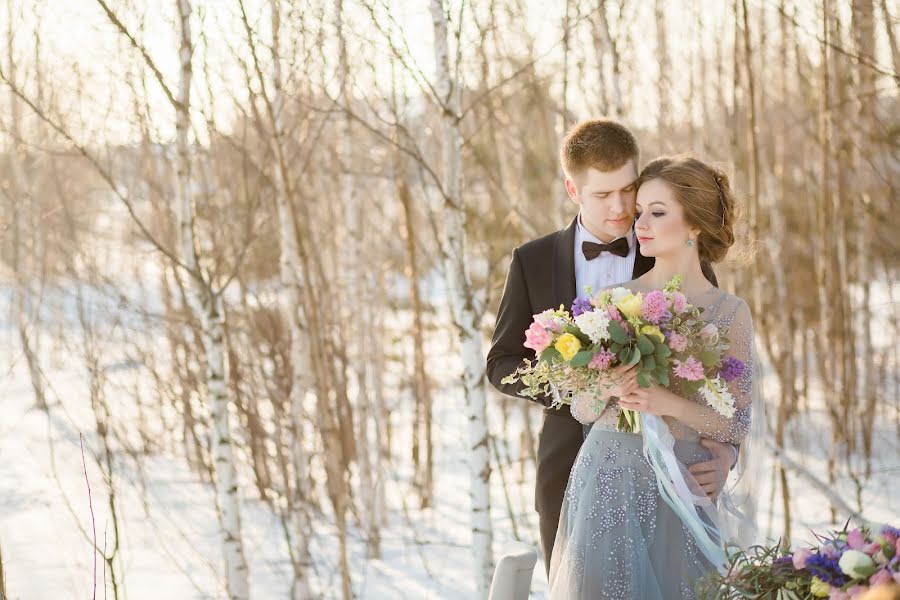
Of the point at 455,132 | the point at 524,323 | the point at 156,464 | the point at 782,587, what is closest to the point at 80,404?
the point at 156,464

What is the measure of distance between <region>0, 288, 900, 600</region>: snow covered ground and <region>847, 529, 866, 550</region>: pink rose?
3.76 metres

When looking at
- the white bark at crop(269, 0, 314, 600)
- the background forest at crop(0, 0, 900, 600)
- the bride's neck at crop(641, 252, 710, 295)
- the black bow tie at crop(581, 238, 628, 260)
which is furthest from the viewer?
Result: the white bark at crop(269, 0, 314, 600)

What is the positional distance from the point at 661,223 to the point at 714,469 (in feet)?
Answer: 2.35

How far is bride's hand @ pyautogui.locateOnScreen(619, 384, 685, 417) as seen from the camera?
2467 millimetres

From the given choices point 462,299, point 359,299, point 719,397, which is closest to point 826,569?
point 719,397

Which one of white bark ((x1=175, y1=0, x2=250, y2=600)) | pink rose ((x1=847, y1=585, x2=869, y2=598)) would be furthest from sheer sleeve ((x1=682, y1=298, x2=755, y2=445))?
white bark ((x1=175, y1=0, x2=250, y2=600))

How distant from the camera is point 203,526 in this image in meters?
8.65

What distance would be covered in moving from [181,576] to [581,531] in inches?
208

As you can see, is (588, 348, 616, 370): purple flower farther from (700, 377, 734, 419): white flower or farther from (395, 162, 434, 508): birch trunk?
(395, 162, 434, 508): birch trunk

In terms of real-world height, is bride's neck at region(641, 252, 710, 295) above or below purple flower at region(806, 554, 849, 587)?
→ above

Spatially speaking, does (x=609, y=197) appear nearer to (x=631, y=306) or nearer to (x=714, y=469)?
(x=631, y=306)

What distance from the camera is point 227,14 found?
535 centimetres

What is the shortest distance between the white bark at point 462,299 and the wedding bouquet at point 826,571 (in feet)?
8.51

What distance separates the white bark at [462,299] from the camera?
445 centimetres
